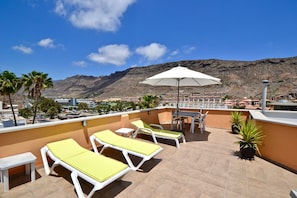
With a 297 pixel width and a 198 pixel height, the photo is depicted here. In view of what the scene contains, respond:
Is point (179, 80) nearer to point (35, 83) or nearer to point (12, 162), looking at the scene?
point (12, 162)

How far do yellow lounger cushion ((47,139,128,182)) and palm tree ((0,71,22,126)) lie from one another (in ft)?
53.0

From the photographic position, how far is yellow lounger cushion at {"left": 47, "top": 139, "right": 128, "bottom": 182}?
213 centimetres

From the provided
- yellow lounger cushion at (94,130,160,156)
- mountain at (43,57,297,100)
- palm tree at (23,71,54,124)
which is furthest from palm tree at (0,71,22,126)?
mountain at (43,57,297,100)

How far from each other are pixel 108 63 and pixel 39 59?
2321 inches

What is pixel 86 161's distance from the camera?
246 cm

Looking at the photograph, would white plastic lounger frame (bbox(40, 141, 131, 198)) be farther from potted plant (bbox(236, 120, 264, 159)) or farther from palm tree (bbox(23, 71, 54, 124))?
palm tree (bbox(23, 71, 54, 124))

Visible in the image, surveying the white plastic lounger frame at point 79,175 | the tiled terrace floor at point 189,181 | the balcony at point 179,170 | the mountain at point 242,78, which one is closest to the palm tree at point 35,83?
the balcony at point 179,170

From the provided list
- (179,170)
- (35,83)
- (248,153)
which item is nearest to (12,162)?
(179,170)

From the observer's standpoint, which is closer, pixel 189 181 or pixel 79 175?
pixel 79 175

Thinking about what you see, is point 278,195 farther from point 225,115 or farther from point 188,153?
point 225,115

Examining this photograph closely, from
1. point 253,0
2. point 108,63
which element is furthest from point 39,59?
point 253,0

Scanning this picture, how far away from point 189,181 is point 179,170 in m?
0.39

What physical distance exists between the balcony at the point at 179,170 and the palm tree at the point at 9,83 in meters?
15.8

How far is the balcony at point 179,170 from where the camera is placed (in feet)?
7.48
